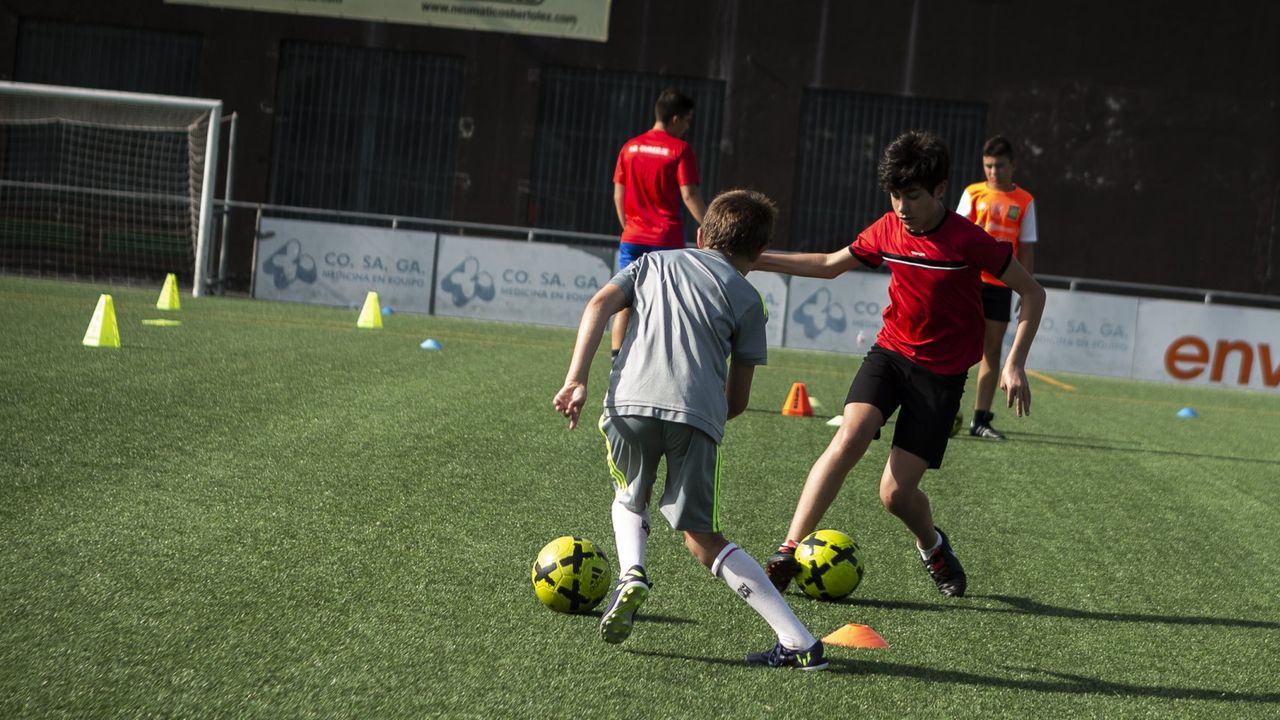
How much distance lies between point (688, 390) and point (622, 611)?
2.09 feet

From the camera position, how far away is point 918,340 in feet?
16.8

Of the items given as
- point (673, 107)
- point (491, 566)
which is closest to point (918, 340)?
point (491, 566)

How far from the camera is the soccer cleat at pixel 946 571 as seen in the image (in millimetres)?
5133

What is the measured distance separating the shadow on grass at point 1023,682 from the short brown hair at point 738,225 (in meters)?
1.20

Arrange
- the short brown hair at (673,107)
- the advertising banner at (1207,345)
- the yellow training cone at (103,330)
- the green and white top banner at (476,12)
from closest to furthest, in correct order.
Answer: the short brown hair at (673,107), the yellow training cone at (103,330), the advertising banner at (1207,345), the green and white top banner at (476,12)

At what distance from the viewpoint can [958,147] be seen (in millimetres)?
25047

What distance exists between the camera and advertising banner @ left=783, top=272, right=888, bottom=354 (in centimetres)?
1788

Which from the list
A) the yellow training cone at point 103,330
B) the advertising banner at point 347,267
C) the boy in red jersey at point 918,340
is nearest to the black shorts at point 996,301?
the boy in red jersey at point 918,340

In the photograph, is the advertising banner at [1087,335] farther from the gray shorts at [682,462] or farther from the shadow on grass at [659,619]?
the gray shorts at [682,462]

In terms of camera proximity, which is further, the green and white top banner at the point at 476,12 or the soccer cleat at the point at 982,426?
the green and white top banner at the point at 476,12

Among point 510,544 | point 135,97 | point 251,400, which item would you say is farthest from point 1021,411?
point 135,97

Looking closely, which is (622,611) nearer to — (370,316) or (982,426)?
(982,426)

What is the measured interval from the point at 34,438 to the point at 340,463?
138cm

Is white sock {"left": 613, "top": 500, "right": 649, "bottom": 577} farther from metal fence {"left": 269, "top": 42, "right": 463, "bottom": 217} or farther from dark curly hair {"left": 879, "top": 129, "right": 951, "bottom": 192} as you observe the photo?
metal fence {"left": 269, "top": 42, "right": 463, "bottom": 217}
